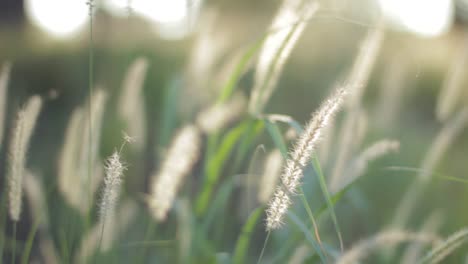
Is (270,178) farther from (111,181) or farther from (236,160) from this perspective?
(111,181)

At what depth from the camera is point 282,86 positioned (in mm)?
3652

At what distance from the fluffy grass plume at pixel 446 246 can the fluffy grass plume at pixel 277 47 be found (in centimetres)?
50

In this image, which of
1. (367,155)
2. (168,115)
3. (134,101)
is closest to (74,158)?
(134,101)

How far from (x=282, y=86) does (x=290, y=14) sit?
7.87 feet

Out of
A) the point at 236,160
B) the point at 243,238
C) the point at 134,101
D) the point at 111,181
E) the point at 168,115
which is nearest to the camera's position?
the point at 111,181

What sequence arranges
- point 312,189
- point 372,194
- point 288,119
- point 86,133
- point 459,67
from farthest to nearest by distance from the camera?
point 372,194, point 459,67, point 312,189, point 86,133, point 288,119

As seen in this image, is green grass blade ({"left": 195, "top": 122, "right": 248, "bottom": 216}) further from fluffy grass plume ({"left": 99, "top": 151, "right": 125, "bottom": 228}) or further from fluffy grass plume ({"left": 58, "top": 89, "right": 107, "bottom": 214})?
fluffy grass plume ({"left": 99, "top": 151, "right": 125, "bottom": 228})

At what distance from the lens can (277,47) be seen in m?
1.17

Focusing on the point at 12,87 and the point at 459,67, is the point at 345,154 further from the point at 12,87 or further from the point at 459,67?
the point at 12,87

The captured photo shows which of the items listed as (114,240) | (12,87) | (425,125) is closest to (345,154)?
(114,240)

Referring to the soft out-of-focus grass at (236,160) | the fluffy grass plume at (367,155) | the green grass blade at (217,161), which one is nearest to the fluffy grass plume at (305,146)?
the soft out-of-focus grass at (236,160)

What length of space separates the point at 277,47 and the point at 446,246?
0.58m

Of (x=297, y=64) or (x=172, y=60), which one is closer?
(x=172, y=60)

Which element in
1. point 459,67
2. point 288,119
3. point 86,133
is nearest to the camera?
point 288,119
